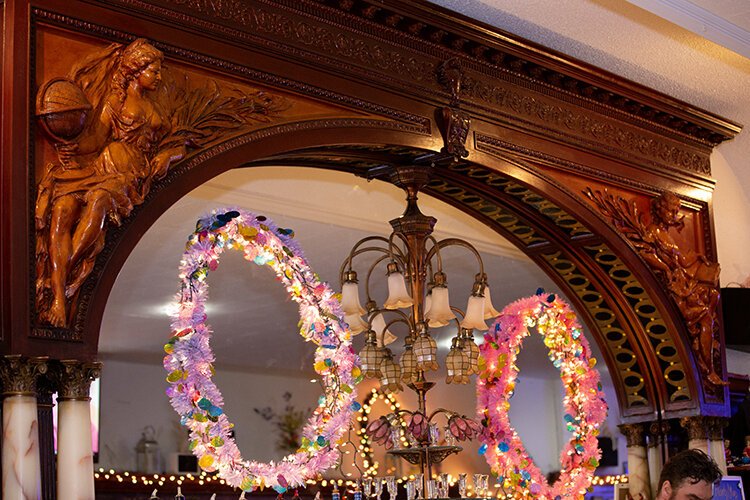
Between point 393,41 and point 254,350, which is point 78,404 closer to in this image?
point 393,41

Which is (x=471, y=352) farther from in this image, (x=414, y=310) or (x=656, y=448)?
(x=656, y=448)

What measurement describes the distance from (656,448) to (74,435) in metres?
4.80

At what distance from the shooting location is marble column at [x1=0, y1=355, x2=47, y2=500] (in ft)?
13.8

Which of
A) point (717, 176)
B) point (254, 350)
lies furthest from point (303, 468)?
point (254, 350)

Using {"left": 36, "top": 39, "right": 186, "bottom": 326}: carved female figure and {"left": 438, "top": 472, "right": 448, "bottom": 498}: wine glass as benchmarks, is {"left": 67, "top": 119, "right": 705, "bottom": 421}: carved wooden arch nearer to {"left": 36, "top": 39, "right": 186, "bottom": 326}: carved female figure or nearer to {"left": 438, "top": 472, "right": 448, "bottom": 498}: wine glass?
{"left": 36, "top": 39, "right": 186, "bottom": 326}: carved female figure

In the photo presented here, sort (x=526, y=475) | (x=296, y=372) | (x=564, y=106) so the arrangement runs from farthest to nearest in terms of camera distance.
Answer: (x=296, y=372) < (x=526, y=475) < (x=564, y=106)

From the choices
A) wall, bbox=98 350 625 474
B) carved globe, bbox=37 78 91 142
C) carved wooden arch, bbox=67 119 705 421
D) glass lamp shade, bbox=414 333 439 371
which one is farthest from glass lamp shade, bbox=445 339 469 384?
wall, bbox=98 350 625 474

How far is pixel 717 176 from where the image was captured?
354 inches

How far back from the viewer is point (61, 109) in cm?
449

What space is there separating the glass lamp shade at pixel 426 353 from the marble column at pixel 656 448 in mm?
2389

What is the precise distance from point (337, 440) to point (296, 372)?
288 inches

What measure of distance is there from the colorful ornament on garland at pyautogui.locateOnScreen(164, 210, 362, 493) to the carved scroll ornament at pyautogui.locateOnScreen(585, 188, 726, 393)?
2.37 meters

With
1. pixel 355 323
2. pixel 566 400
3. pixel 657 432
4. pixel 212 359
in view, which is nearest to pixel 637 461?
pixel 657 432

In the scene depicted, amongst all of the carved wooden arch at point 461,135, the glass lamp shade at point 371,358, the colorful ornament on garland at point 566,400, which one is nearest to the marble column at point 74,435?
the carved wooden arch at point 461,135
